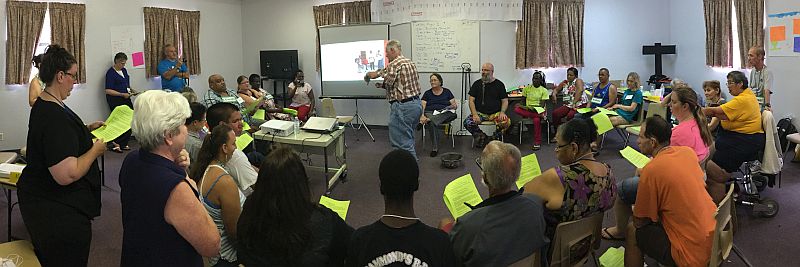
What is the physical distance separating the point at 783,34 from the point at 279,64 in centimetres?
738

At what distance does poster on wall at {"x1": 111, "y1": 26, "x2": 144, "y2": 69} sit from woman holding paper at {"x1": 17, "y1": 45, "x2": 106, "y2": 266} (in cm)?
655

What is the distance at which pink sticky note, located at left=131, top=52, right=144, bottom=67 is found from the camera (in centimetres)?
821

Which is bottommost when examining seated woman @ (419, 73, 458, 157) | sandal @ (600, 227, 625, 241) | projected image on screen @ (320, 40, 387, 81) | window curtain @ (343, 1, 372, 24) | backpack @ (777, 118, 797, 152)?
sandal @ (600, 227, 625, 241)

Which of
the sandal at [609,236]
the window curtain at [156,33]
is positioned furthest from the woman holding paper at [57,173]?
the window curtain at [156,33]

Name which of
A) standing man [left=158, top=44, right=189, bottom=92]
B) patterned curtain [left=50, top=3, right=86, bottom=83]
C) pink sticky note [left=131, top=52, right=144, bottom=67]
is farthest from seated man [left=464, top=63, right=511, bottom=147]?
patterned curtain [left=50, top=3, right=86, bottom=83]

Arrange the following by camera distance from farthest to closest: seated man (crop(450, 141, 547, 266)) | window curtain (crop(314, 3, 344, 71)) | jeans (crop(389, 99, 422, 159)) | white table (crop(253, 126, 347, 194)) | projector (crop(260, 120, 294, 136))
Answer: window curtain (crop(314, 3, 344, 71)) < jeans (crop(389, 99, 422, 159)) < projector (crop(260, 120, 294, 136)) < white table (crop(253, 126, 347, 194)) < seated man (crop(450, 141, 547, 266))

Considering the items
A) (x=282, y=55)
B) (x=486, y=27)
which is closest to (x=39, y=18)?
(x=282, y=55)

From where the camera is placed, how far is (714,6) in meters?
7.69

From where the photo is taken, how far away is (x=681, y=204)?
246 cm

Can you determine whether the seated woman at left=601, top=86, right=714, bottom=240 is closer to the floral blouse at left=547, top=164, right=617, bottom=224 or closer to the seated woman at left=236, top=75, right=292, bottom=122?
the floral blouse at left=547, top=164, right=617, bottom=224

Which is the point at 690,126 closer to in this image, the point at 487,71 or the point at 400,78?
the point at 400,78

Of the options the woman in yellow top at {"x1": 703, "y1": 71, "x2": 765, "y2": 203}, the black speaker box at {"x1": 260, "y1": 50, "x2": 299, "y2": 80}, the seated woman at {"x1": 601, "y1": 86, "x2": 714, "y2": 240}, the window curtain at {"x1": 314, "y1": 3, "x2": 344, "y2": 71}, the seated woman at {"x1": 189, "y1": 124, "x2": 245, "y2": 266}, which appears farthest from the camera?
the black speaker box at {"x1": 260, "y1": 50, "x2": 299, "y2": 80}

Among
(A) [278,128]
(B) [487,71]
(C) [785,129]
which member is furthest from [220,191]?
(C) [785,129]

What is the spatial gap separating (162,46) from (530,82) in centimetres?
591
